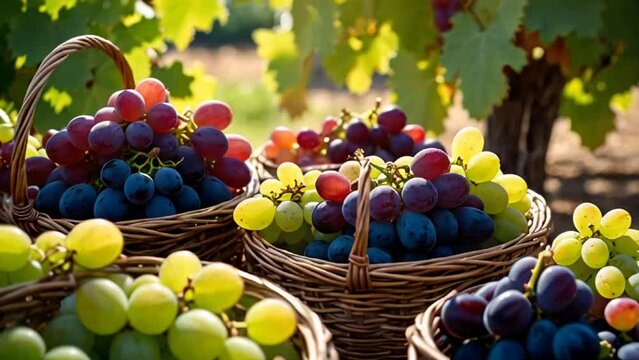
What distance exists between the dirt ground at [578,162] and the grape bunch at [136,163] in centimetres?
161

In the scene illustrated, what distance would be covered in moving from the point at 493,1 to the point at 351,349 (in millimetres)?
1338

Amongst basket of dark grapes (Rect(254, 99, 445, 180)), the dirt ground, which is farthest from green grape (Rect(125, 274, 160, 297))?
the dirt ground

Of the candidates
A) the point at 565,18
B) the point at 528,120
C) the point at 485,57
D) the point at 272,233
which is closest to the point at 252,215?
the point at 272,233

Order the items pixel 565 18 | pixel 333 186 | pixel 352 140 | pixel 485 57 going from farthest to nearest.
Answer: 1. pixel 565 18
2. pixel 485 57
3. pixel 352 140
4. pixel 333 186

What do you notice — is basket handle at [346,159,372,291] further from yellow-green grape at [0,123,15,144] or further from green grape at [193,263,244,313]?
yellow-green grape at [0,123,15,144]

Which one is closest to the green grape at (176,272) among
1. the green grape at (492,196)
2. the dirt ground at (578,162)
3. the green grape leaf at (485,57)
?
the green grape at (492,196)

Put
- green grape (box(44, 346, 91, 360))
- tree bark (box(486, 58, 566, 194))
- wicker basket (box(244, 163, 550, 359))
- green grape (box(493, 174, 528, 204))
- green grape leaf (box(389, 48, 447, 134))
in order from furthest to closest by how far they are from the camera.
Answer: tree bark (box(486, 58, 566, 194)), green grape leaf (box(389, 48, 447, 134)), green grape (box(493, 174, 528, 204)), wicker basket (box(244, 163, 550, 359)), green grape (box(44, 346, 91, 360))

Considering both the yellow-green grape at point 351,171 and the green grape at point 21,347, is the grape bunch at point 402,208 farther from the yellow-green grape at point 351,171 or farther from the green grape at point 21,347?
the green grape at point 21,347

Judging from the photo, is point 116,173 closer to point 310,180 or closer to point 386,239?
point 310,180

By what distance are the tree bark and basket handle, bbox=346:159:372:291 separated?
→ 1.75m

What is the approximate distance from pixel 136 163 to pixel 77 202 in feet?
0.42

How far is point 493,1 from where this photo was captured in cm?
235

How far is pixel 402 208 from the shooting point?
137 centimetres

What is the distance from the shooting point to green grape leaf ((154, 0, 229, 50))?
2.76m
